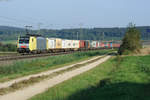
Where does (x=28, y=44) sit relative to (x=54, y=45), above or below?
above

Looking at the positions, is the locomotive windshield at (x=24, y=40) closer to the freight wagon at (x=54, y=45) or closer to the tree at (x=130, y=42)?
the freight wagon at (x=54, y=45)

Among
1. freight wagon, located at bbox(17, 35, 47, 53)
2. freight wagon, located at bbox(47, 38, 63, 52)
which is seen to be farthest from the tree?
freight wagon, located at bbox(17, 35, 47, 53)

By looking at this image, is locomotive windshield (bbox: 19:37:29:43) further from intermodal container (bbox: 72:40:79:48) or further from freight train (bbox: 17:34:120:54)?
intermodal container (bbox: 72:40:79:48)

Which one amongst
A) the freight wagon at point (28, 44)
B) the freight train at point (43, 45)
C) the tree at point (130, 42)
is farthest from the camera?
the tree at point (130, 42)

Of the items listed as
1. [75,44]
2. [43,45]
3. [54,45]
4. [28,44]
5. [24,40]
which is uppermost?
[24,40]

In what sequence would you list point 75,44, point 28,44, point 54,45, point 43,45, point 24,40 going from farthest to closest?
point 75,44 < point 54,45 < point 43,45 < point 24,40 < point 28,44

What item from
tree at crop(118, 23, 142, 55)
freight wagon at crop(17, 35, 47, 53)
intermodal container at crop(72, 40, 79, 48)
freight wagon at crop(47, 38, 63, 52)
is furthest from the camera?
intermodal container at crop(72, 40, 79, 48)

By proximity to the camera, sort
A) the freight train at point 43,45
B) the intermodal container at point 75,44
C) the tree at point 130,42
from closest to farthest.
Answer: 1. the freight train at point 43,45
2. the tree at point 130,42
3. the intermodal container at point 75,44

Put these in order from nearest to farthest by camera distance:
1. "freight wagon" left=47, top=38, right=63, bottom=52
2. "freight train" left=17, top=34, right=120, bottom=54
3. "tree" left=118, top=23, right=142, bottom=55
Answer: "freight train" left=17, top=34, right=120, bottom=54
"tree" left=118, top=23, right=142, bottom=55
"freight wagon" left=47, top=38, right=63, bottom=52

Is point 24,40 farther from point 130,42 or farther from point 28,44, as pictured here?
point 130,42

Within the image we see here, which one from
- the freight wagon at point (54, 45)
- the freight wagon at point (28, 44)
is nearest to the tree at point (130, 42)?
the freight wagon at point (54, 45)

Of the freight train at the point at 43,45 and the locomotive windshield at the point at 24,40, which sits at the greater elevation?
the locomotive windshield at the point at 24,40

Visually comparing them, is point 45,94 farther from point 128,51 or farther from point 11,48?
point 11,48

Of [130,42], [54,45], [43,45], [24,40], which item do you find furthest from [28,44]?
[130,42]
